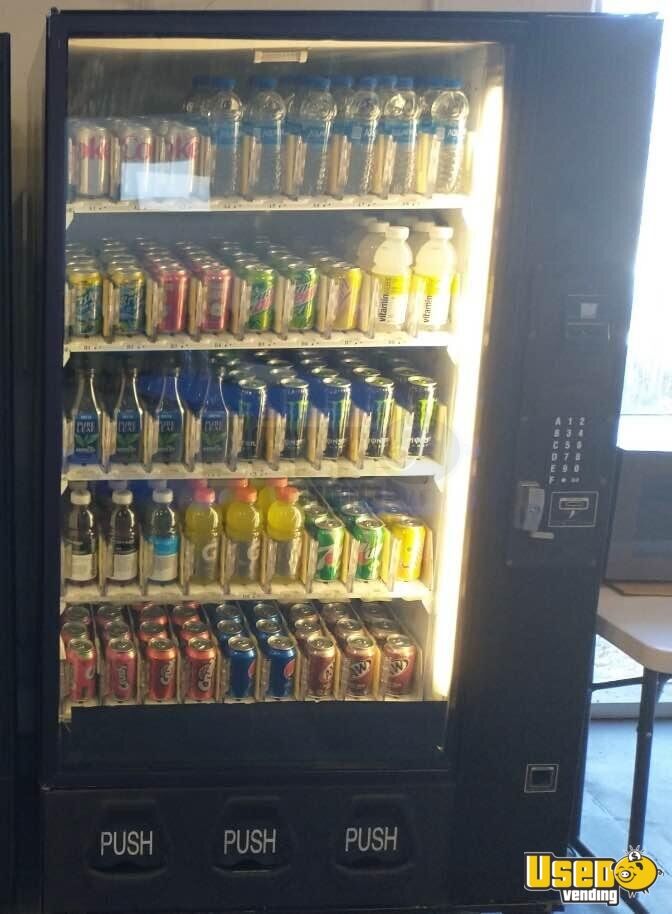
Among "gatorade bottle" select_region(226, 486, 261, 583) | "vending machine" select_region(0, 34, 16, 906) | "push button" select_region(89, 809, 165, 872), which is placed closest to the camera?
"vending machine" select_region(0, 34, 16, 906)

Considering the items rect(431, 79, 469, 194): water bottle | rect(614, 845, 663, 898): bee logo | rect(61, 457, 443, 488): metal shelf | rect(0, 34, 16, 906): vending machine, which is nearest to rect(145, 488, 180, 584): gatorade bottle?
rect(61, 457, 443, 488): metal shelf

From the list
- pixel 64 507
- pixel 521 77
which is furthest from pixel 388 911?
pixel 521 77

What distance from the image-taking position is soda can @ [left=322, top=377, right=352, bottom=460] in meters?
2.72

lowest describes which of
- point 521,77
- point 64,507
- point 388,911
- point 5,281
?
point 388,911

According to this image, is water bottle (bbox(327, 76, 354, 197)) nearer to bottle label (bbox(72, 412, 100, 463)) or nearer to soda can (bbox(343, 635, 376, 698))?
bottle label (bbox(72, 412, 100, 463))

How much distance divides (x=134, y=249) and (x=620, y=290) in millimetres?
1146

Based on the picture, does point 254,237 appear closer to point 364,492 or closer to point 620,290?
point 364,492

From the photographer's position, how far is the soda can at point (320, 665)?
2832 mm

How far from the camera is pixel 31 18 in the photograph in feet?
9.96

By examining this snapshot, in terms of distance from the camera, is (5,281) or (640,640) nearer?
(5,281)

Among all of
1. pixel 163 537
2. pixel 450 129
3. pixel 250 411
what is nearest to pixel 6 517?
pixel 163 537

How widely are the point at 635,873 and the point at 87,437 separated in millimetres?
1807

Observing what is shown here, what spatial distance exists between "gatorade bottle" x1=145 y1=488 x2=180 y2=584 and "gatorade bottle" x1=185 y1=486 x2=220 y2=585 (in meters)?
0.04

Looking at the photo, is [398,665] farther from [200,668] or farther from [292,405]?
[292,405]
